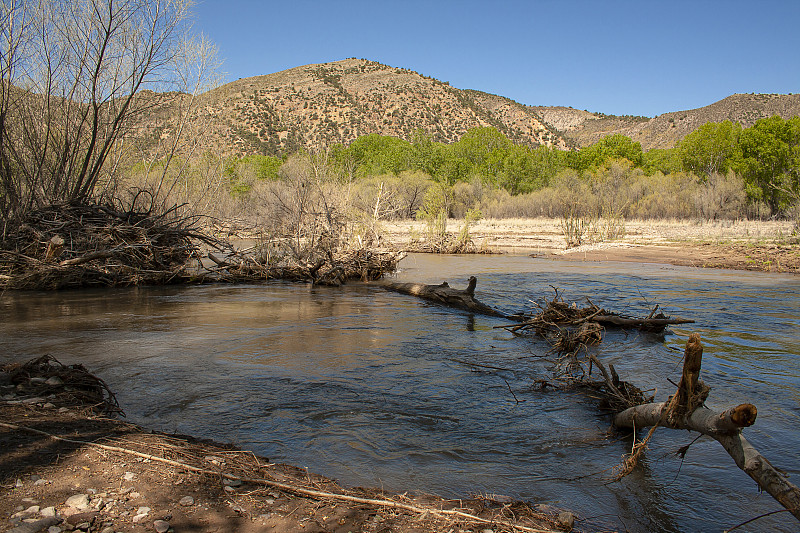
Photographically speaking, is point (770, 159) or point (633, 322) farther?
point (770, 159)

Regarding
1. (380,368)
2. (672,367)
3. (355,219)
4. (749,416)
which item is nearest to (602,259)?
(355,219)

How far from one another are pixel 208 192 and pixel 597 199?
29110 mm

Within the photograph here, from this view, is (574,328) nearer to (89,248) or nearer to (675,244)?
(89,248)

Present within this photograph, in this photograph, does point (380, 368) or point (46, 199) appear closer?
point (380, 368)

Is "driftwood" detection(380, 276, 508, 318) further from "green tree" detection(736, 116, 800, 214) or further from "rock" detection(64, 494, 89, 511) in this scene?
"green tree" detection(736, 116, 800, 214)

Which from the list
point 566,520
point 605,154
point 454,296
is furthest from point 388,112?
point 566,520

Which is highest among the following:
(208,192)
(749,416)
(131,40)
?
(131,40)

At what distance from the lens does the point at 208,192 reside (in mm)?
20719

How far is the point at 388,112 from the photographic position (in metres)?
92.2

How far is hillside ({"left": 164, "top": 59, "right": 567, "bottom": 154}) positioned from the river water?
6275 centimetres

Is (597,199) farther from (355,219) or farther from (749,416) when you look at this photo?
(749,416)

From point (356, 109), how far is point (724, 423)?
304 ft

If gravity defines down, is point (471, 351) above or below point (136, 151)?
below

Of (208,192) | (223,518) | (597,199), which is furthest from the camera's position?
(597,199)
